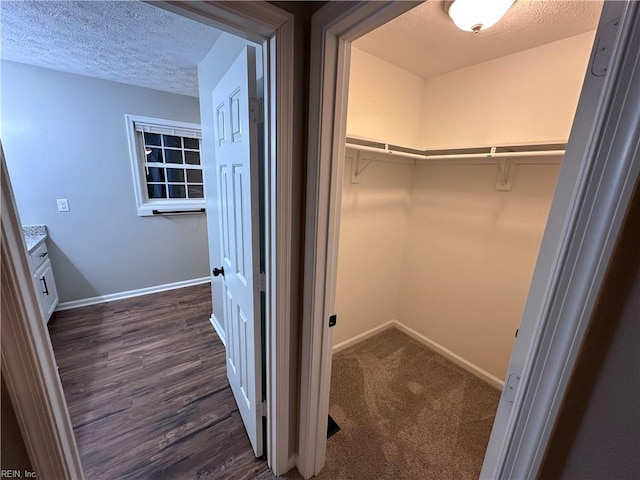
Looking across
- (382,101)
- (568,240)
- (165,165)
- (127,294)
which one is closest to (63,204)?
(165,165)

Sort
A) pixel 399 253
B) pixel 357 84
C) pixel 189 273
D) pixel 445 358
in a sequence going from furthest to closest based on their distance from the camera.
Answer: pixel 189 273 → pixel 399 253 → pixel 445 358 → pixel 357 84

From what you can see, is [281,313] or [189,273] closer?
[281,313]

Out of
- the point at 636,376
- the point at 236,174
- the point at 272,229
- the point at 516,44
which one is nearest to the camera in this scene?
the point at 636,376

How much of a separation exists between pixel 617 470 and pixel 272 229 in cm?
106

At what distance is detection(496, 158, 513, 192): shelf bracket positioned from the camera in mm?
1774

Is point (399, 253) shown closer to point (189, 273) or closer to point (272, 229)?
point (272, 229)

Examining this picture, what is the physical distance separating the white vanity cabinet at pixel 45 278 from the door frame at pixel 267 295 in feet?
7.74

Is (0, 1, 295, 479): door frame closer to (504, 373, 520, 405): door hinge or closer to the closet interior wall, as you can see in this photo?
(504, 373, 520, 405): door hinge

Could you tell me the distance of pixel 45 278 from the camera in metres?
2.50

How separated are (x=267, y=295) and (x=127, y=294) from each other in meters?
3.03

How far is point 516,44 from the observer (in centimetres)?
157

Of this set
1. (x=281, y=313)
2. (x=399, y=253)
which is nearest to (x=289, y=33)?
(x=281, y=313)

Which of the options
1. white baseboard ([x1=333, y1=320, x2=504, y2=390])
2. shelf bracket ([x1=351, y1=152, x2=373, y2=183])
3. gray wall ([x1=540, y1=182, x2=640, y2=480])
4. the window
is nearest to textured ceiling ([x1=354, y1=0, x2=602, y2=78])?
shelf bracket ([x1=351, y1=152, x2=373, y2=183])

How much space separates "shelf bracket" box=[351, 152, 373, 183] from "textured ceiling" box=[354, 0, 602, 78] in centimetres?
72
